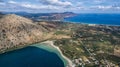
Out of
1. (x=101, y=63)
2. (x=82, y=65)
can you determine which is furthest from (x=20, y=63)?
(x=101, y=63)

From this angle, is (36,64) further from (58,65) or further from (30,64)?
(58,65)

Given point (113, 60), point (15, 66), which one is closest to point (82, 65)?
point (113, 60)

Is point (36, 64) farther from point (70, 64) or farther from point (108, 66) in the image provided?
point (108, 66)

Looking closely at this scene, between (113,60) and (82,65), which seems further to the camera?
(113,60)

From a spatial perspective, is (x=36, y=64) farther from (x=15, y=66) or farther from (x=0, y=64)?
(x=0, y=64)

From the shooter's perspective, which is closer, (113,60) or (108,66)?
(108,66)

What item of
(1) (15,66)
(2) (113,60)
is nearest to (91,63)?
(2) (113,60)

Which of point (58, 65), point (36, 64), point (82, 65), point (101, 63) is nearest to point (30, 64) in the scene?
point (36, 64)
